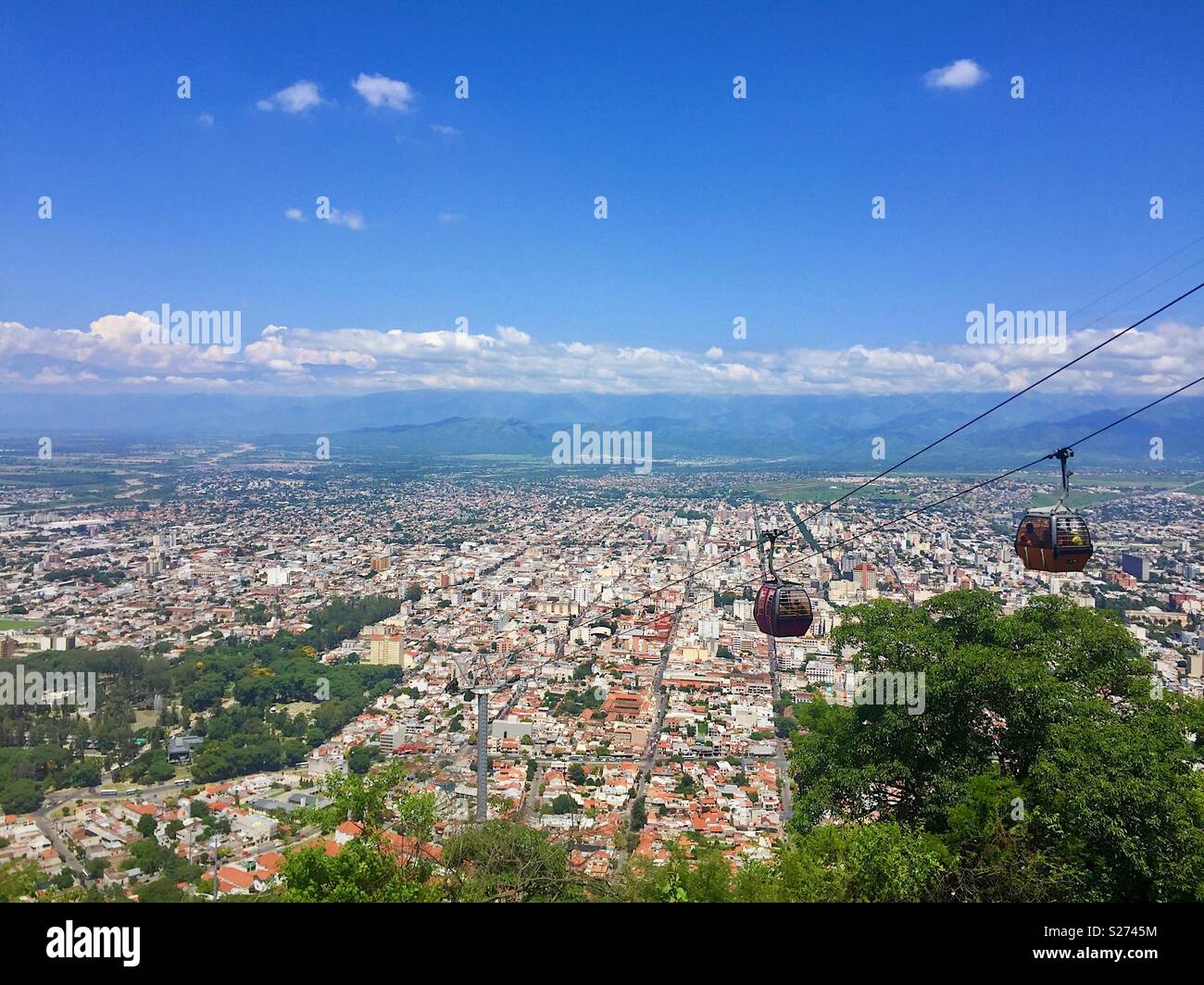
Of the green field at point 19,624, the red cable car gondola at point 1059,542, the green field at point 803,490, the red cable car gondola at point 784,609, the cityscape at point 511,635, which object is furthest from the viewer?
the green field at point 803,490

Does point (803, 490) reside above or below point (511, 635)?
above

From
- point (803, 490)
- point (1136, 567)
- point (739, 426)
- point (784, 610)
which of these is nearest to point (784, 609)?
point (784, 610)

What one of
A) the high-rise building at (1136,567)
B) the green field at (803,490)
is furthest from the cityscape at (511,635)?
the green field at (803,490)

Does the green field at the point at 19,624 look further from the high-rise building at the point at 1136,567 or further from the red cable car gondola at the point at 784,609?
the high-rise building at the point at 1136,567

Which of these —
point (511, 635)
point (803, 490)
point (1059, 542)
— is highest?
point (1059, 542)

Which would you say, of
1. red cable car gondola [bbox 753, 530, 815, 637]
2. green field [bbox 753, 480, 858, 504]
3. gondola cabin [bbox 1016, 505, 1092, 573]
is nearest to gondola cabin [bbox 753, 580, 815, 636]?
red cable car gondola [bbox 753, 530, 815, 637]

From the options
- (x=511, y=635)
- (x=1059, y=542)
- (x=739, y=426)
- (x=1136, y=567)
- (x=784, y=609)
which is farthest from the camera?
(x=739, y=426)

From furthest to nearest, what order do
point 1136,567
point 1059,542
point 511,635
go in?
point 1136,567, point 511,635, point 1059,542

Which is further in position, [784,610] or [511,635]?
[511,635]

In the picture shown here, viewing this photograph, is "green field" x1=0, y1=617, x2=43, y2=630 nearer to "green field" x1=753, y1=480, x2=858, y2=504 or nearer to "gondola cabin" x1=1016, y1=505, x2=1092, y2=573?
"gondola cabin" x1=1016, y1=505, x2=1092, y2=573

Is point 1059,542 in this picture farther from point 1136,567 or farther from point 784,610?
point 1136,567
